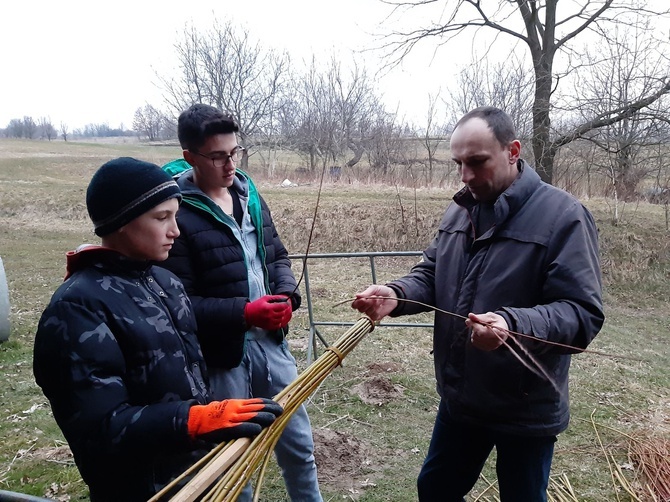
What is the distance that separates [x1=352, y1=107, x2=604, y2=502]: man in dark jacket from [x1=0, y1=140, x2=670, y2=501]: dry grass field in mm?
993

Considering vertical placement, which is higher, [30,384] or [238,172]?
[238,172]

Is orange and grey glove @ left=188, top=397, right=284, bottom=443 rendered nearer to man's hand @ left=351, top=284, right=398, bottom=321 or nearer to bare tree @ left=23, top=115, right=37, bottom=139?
man's hand @ left=351, top=284, right=398, bottom=321

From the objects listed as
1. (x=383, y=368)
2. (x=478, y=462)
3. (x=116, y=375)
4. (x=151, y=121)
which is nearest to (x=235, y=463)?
(x=116, y=375)

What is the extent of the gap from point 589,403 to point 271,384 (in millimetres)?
3208

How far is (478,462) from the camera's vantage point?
1.91 m

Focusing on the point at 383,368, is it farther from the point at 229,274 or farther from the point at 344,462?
the point at 229,274

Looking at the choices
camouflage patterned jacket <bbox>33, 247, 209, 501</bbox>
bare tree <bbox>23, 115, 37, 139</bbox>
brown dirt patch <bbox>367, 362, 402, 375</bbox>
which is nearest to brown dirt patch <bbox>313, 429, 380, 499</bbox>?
brown dirt patch <bbox>367, 362, 402, 375</bbox>

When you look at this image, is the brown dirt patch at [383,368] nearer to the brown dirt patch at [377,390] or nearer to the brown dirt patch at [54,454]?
the brown dirt patch at [377,390]

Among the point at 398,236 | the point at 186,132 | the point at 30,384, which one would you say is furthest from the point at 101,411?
the point at 398,236

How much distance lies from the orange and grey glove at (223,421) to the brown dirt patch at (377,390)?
289 centimetres

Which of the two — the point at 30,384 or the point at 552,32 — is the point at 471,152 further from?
the point at 552,32

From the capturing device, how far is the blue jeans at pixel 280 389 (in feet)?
6.65

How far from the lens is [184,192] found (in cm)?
189

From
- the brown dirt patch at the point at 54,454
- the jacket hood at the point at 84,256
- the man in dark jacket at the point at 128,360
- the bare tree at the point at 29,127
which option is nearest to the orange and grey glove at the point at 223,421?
the man in dark jacket at the point at 128,360
